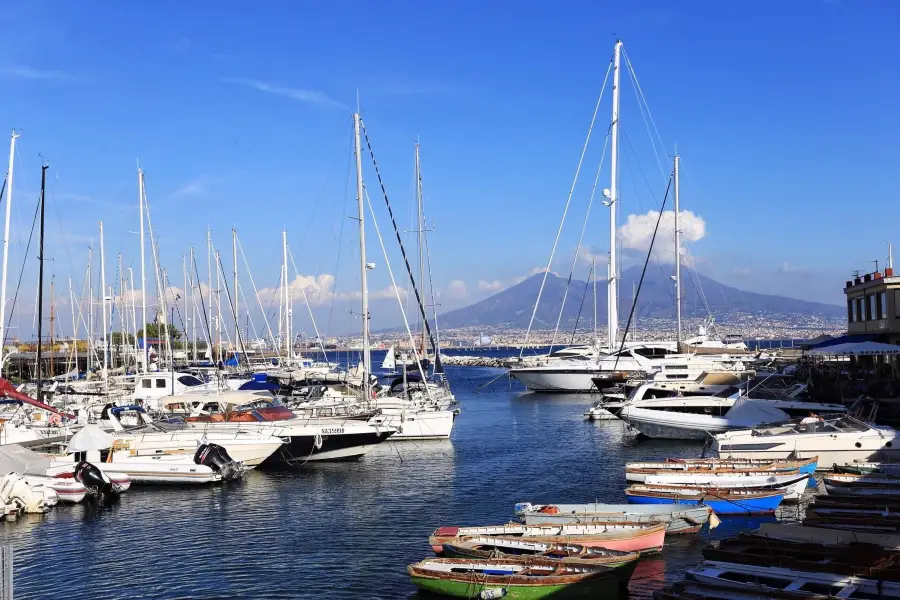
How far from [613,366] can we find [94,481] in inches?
1879

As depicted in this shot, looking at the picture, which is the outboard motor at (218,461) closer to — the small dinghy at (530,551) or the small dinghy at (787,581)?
the small dinghy at (530,551)

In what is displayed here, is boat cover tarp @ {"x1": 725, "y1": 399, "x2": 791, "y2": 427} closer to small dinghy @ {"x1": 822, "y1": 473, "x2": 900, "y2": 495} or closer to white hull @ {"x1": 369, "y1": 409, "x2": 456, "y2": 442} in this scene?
small dinghy @ {"x1": 822, "y1": 473, "x2": 900, "y2": 495}

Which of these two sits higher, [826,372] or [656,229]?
[656,229]

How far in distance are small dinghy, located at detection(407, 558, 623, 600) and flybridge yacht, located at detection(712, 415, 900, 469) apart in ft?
47.3

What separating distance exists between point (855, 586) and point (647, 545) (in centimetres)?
597

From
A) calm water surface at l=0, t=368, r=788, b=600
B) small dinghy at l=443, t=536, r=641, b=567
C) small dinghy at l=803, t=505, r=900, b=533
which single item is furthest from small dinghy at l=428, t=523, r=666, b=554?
small dinghy at l=803, t=505, r=900, b=533

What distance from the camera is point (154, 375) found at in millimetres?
52906

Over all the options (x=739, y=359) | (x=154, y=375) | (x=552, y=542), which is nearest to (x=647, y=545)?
Answer: (x=552, y=542)

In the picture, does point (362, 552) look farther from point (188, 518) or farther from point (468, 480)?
point (468, 480)

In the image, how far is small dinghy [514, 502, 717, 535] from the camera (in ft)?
69.0

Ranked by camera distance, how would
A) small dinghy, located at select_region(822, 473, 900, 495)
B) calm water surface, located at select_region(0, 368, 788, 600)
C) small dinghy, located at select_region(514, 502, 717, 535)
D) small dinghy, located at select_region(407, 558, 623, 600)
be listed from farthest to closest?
small dinghy, located at select_region(822, 473, 900, 495), small dinghy, located at select_region(514, 502, 717, 535), calm water surface, located at select_region(0, 368, 788, 600), small dinghy, located at select_region(407, 558, 623, 600)

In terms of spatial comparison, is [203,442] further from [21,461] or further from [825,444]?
[825,444]

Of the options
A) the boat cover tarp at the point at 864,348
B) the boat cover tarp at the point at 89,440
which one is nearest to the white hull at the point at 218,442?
the boat cover tarp at the point at 89,440

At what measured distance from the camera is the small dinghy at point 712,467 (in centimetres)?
2586
